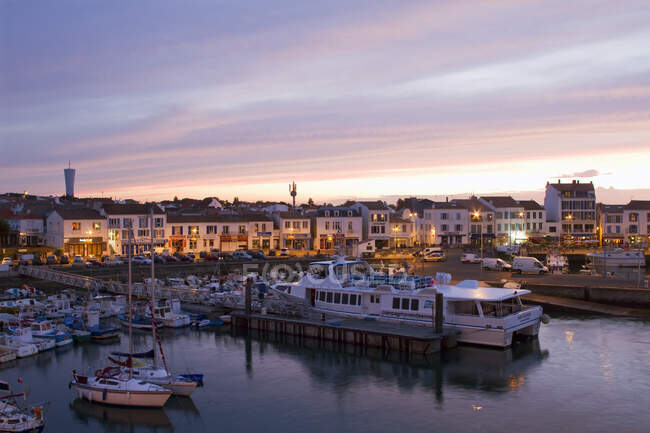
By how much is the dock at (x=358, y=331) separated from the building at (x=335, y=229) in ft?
118

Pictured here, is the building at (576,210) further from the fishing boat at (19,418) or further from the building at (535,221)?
the fishing boat at (19,418)

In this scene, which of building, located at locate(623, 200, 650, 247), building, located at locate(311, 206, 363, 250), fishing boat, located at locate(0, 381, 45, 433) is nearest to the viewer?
fishing boat, located at locate(0, 381, 45, 433)

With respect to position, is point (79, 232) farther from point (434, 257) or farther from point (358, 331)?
point (358, 331)

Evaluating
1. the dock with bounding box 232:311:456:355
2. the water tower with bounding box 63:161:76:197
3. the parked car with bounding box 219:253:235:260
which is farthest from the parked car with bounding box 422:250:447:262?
the water tower with bounding box 63:161:76:197

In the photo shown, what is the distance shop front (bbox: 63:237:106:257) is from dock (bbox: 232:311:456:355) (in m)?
30.5

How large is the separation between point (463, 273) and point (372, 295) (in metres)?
20.2

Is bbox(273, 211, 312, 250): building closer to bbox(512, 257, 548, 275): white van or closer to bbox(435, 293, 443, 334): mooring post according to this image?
bbox(512, 257, 548, 275): white van

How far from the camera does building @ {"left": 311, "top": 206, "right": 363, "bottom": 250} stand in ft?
224

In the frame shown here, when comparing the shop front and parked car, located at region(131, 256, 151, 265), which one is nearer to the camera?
parked car, located at region(131, 256, 151, 265)

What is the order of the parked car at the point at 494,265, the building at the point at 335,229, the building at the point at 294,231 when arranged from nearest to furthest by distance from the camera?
the parked car at the point at 494,265 → the building at the point at 294,231 → the building at the point at 335,229

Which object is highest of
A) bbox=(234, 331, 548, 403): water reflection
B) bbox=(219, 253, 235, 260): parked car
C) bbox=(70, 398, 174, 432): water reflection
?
bbox=(219, 253, 235, 260): parked car

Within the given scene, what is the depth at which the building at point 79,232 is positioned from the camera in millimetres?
56406

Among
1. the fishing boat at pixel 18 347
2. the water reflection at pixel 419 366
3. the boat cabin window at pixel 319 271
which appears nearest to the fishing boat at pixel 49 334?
the fishing boat at pixel 18 347

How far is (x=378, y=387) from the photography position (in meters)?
22.1
